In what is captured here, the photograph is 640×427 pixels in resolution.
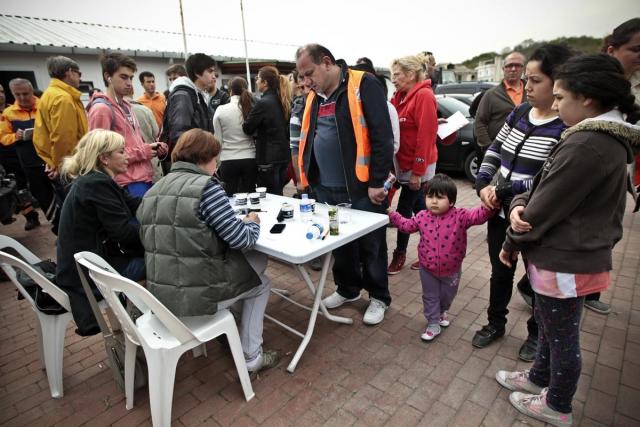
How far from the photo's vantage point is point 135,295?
1858mm

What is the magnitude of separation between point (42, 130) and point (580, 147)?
15.1ft

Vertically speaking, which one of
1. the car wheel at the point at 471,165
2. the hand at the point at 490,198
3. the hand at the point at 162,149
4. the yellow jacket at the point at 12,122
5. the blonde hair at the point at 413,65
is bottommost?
the car wheel at the point at 471,165

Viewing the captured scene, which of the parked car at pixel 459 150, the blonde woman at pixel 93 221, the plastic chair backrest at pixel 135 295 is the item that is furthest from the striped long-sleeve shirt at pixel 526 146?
the parked car at pixel 459 150

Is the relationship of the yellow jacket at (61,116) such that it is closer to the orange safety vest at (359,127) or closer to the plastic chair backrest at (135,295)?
the plastic chair backrest at (135,295)

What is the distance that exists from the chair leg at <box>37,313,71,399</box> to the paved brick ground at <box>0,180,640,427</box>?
0.22 meters

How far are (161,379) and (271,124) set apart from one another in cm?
290

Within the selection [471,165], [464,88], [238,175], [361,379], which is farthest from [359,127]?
[464,88]

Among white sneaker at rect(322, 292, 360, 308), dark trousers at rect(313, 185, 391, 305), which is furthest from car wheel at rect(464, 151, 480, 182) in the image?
white sneaker at rect(322, 292, 360, 308)

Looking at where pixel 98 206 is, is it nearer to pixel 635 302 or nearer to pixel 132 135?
pixel 132 135

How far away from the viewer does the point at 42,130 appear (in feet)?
12.2

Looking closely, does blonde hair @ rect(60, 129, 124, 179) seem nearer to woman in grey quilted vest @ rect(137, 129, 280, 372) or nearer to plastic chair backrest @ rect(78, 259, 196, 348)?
woman in grey quilted vest @ rect(137, 129, 280, 372)

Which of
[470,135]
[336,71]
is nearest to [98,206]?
[336,71]

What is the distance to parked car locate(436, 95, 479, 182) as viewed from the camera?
6797 millimetres

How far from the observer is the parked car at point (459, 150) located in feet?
22.3
